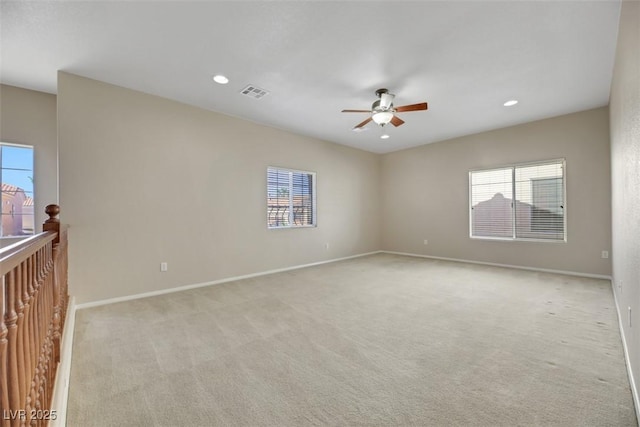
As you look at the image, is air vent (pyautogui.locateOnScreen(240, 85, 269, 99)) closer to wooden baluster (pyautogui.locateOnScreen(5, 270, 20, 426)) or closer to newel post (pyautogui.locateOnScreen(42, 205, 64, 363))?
newel post (pyautogui.locateOnScreen(42, 205, 64, 363))


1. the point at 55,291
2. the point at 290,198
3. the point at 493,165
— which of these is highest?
the point at 493,165

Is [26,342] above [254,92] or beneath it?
beneath

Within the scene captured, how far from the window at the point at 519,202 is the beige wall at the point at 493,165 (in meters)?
0.15

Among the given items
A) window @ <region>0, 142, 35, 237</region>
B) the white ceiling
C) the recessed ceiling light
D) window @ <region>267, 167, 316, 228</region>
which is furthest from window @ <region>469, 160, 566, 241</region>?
window @ <region>0, 142, 35, 237</region>

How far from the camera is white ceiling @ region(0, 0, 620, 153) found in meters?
2.23

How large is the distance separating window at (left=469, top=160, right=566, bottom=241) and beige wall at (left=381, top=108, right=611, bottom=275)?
0.15 meters

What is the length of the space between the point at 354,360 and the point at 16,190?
4872mm

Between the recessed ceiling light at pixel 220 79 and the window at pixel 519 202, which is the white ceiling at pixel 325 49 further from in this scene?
the window at pixel 519 202

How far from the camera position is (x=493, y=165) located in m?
5.56

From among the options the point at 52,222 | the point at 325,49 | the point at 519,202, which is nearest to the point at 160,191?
the point at 52,222

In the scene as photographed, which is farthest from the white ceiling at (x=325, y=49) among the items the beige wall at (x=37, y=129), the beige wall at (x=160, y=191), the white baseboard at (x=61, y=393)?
the white baseboard at (x=61, y=393)

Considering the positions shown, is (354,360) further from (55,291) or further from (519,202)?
(519,202)

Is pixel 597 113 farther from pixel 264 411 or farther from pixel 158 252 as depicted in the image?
pixel 158 252

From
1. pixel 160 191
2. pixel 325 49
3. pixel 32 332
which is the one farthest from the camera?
pixel 160 191
